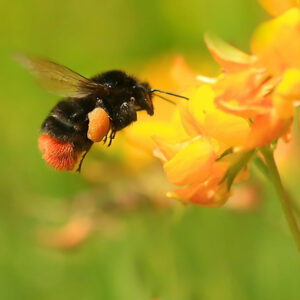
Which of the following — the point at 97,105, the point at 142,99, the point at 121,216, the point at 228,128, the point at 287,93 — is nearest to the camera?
the point at 287,93

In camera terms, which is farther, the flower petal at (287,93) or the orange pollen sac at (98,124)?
the orange pollen sac at (98,124)

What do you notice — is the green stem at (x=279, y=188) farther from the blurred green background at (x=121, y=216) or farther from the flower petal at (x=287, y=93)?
the blurred green background at (x=121, y=216)

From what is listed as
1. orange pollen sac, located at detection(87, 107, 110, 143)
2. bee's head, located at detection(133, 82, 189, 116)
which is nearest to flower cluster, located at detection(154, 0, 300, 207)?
orange pollen sac, located at detection(87, 107, 110, 143)

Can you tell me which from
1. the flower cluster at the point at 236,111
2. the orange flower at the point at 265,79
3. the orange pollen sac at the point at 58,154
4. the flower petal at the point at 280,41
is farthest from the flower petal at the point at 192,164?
the orange pollen sac at the point at 58,154

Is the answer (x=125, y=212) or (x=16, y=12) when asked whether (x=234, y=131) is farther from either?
(x=16, y=12)

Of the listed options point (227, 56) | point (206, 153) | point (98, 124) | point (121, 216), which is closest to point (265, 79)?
point (227, 56)

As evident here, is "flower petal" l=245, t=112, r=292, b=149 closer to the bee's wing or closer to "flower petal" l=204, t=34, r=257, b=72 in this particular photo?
"flower petal" l=204, t=34, r=257, b=72

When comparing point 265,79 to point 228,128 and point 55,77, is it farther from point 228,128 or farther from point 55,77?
point 55,77

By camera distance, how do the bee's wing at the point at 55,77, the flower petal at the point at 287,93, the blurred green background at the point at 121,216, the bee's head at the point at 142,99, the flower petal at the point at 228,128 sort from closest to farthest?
the flower petal at the point at 287,93, the flower petal at the point at 228,128, the bee's wing at the point at 55,77, the bee's head at the point at 142,99, the blurred green background at the point at 121,216
